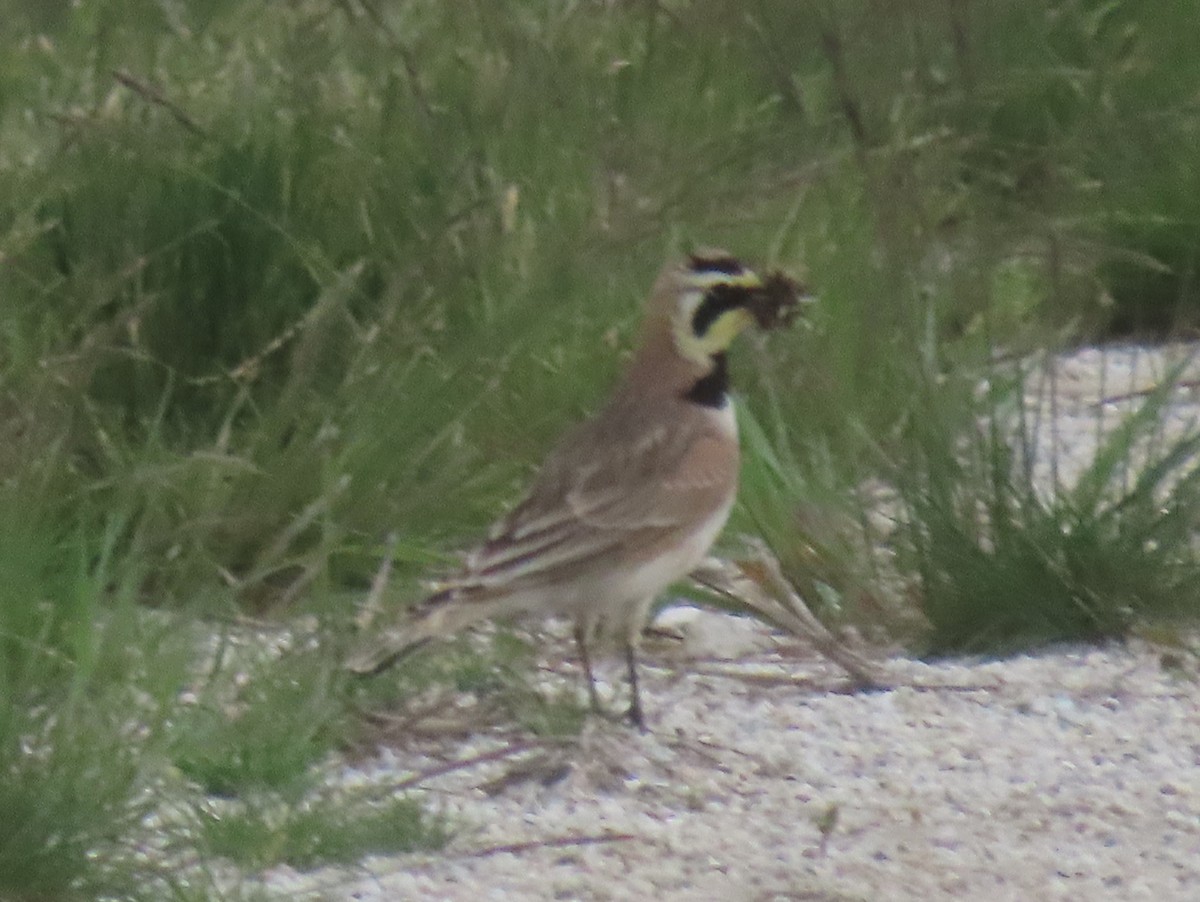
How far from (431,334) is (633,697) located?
159 cm

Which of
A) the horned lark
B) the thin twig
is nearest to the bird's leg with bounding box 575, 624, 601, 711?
the horned lark

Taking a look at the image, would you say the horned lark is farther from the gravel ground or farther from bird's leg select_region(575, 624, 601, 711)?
the gravel ground

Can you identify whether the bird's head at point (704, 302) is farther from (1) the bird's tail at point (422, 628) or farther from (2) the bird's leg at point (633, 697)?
(1) the bird's tail at point (422, 628)

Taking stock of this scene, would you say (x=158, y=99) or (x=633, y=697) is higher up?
(x=158, y=99)

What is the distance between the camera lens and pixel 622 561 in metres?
5.02

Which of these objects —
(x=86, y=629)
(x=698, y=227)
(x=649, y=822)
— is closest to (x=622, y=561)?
(x=649, y=822)

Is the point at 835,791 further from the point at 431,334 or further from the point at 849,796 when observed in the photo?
the point at 431,334

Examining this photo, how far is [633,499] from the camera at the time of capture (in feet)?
16.8

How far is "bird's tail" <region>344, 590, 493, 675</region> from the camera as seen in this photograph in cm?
476

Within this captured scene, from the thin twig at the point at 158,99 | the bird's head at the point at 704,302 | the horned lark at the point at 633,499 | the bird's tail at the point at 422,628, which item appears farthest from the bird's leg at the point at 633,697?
the thin twig at the point at 158,99

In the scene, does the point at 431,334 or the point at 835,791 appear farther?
the point at 431,334

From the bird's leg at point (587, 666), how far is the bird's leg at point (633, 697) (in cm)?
6

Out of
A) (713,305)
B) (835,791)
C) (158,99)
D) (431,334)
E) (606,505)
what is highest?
(158,99)

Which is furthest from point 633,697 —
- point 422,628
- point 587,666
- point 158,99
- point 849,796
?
point 158,99
